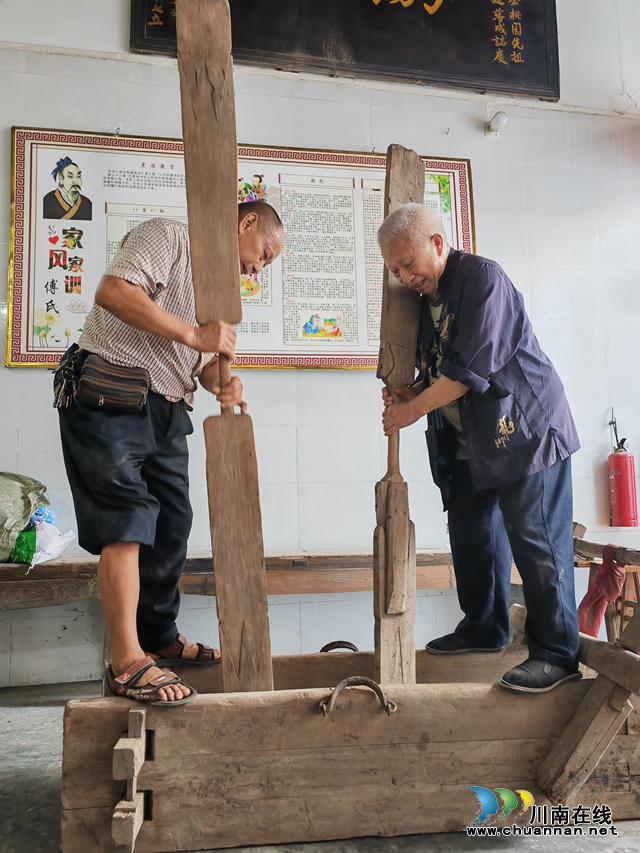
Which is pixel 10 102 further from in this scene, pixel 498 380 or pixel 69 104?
pixel 498 380

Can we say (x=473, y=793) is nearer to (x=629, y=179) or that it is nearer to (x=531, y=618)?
(x=531, y=618)

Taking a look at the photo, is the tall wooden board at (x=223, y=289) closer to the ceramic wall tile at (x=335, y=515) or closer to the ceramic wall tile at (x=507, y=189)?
the ceramic wall tile at (x=335, y=515)

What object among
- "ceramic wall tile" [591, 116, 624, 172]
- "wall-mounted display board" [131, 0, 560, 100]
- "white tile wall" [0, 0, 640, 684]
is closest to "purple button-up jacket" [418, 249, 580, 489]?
"white tile wall" [0, 0, 640, 684]

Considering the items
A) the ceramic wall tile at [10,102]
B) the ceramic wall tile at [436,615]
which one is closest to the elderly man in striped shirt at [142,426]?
the ceramic wall tile at [436,615]

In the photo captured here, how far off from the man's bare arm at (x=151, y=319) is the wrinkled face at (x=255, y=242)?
313mm

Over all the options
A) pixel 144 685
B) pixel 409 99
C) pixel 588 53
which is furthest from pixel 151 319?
pixel 588 53

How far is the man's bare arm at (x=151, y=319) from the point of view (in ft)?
5.31

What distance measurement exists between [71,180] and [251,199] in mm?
954

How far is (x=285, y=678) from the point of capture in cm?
204

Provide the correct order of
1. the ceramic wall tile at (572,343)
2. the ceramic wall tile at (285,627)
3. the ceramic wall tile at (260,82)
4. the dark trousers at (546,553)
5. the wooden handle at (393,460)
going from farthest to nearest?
the ceramic wall tile at (572,343) < the ceramic wall tile at (260,82) < the ceramic wall tile at (285,627) < the wooden handle at (393,460) < the dark trousers at (546,553)

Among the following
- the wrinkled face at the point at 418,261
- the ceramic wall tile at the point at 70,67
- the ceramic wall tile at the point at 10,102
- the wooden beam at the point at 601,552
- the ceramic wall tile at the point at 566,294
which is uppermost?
the ceramic wall tile at the point at 70,67

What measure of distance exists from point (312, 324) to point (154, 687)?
250cm

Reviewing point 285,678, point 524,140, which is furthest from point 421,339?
point 524,140
